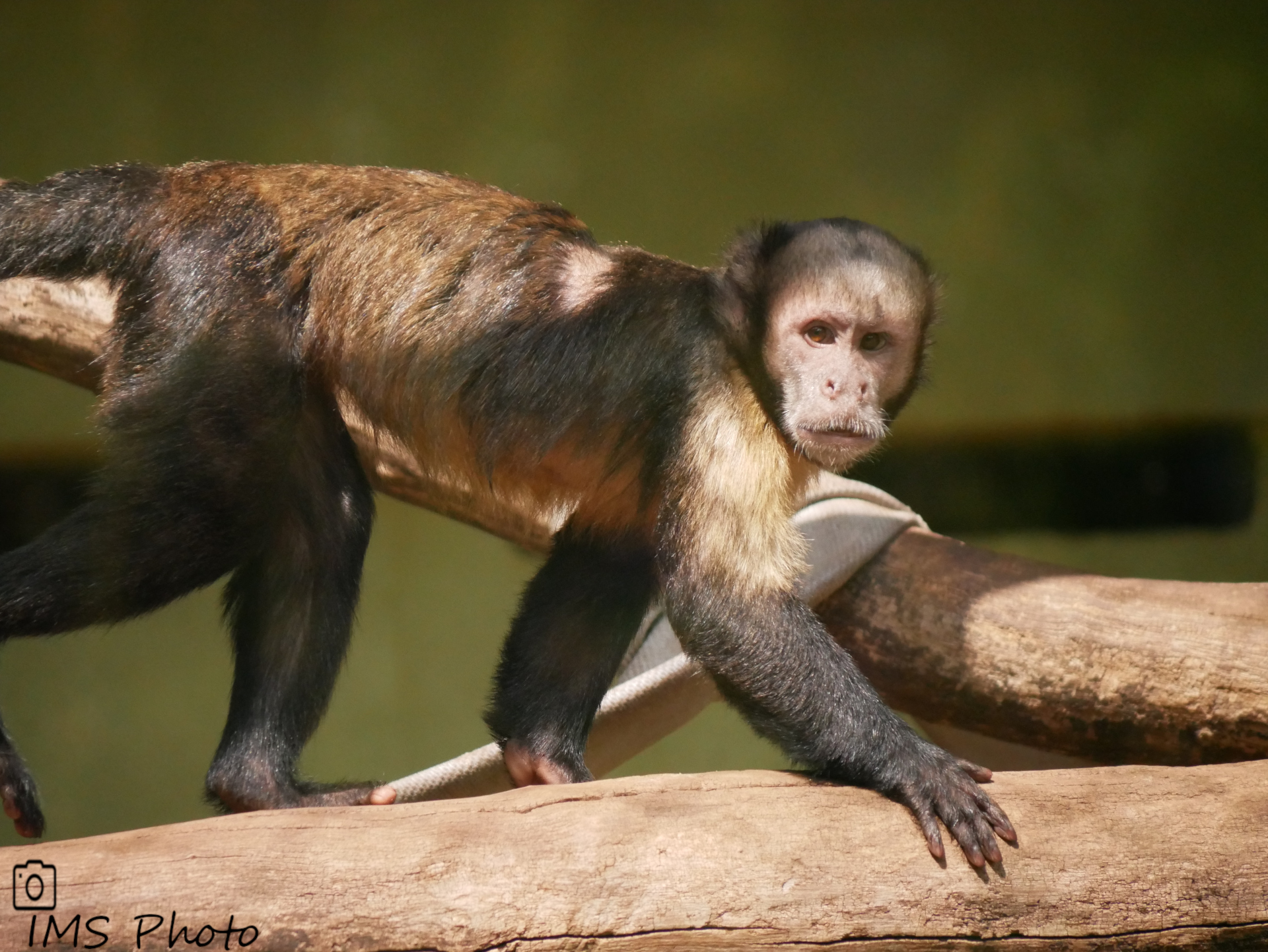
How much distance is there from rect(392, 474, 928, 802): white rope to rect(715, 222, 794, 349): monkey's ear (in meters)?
0.66

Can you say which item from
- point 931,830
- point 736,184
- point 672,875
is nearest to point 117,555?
point 672,875

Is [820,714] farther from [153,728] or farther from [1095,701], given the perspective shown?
[153,728]

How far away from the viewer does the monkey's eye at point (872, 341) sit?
2875 millimetres

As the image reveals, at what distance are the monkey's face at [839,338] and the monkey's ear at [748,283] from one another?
0.03m

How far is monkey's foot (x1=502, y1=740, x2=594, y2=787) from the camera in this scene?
9.82ft

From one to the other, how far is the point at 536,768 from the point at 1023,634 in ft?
5.02

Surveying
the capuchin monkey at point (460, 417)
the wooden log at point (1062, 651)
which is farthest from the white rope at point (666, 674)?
the capuchin monkey at point (460, 417)

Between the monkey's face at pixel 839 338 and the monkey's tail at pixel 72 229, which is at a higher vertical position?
the monkey's tail at pixel 72 229

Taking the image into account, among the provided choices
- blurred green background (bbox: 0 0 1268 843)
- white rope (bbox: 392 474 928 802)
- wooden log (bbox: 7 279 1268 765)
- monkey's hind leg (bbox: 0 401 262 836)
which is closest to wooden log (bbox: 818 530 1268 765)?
wooden log (bbox: 7 279 1268 765)

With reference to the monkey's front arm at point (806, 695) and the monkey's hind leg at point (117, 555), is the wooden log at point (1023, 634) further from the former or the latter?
the monkey's front arm at point (806, 695)

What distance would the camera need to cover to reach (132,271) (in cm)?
273

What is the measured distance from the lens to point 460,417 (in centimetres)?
288

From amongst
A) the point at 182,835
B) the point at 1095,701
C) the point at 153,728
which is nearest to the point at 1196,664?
the point at 1095,701

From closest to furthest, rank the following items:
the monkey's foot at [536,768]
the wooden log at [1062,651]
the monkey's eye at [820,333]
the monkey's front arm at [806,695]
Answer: the monkey's front arm at [806,695]
the monkey's eye at [820,333]
the monkey's foot at [536,768]
the wooden log at [1062,651]
